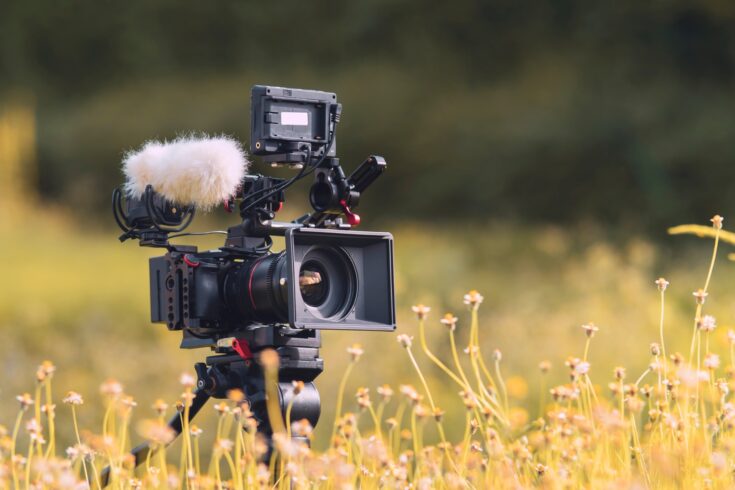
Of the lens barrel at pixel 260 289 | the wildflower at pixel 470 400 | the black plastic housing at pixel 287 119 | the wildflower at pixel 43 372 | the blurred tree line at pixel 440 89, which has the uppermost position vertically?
the blurred tree line at pixel 440 89

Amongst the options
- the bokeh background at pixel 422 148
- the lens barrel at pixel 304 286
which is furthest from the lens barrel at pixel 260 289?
the bokeh background at pixel 422 148

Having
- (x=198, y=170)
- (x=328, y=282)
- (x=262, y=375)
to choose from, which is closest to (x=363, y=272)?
(x=328, y=282)

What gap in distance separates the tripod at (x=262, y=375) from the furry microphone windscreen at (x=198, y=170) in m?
0.37

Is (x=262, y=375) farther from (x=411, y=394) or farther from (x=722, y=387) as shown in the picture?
(x=722, y=387)

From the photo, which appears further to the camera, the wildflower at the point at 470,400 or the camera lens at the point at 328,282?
the camera lens at the point at 328,282

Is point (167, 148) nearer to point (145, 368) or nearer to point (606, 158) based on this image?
point (145, 368)

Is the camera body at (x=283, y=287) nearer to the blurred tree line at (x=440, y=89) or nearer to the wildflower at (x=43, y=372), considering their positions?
the wildflower at (x=43, y=372)

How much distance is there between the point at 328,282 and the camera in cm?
304

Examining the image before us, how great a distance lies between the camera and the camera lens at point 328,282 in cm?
300

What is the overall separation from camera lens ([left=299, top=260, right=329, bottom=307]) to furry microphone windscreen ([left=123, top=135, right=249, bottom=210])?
302mm

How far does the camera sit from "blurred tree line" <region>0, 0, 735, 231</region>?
12234 millimetres

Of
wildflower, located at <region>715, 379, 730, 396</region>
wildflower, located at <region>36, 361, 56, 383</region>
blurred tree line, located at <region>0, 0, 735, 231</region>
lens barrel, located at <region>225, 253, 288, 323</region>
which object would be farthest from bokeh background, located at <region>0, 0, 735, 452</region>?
wildflower, located at <region>36, 361, 56, 383</region>

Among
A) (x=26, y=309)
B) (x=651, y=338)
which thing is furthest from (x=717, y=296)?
(x=26, y=309)

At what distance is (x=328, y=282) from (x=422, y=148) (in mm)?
10991
